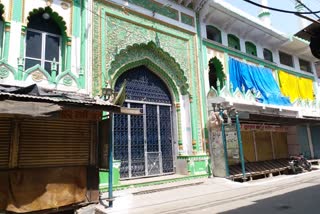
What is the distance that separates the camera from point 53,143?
655cm

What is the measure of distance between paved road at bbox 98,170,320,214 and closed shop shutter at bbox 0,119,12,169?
2.43 m

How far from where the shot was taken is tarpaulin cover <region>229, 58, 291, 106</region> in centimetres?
1354

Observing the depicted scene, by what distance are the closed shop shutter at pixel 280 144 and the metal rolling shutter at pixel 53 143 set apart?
37.6 ft

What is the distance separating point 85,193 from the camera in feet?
21.9

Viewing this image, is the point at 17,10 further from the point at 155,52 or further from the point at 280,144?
the point at 280,144

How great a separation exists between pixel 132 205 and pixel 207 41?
861 centimetres

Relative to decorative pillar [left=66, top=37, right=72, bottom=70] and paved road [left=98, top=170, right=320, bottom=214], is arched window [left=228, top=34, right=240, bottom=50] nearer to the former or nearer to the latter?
paved road [left=98, top=170, right=320, bottom=214]

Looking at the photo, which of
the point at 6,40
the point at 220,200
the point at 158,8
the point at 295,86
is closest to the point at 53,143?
the point at 6,40

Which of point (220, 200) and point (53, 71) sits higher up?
point (53, 71)

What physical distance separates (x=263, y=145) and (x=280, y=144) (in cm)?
185

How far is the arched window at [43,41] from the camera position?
7.98 metres

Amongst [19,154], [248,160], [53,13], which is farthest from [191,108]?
[19,154]

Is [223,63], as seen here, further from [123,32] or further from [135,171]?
[135,171]

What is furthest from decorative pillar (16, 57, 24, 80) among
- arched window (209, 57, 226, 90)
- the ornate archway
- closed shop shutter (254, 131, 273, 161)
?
closed shop shutter (254, 131, 273, 161)
